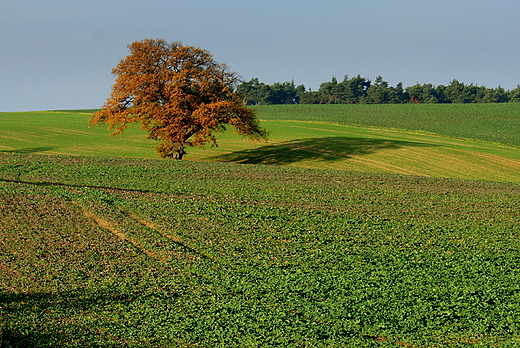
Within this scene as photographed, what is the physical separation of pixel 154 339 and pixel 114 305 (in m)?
2.16

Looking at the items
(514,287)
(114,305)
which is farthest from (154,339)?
(514,287)

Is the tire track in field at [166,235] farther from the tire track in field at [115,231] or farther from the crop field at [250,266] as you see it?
the tire track in field at [115,231]

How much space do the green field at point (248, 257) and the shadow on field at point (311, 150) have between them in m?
15.0

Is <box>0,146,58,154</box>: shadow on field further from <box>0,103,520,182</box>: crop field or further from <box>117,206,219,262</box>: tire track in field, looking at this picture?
<box>117,206,219,262</box>: tire track in field

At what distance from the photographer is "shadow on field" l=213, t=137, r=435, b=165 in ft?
172

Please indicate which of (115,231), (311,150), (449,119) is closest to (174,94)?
(311,150)

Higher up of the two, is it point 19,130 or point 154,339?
point 19,130

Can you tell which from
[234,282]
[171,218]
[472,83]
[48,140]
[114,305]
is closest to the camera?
[114,305]

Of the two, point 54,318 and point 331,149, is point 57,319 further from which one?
point 331,149

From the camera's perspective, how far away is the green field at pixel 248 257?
12.1 metres

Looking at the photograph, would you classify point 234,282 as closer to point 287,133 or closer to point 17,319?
point 17,319

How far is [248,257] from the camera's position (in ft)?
56.6

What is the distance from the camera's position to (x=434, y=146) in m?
60.7

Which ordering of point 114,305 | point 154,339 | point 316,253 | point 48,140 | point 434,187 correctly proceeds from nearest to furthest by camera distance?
1. point 154,339
2. point 114,305
3. point 316,253
4. point 434,187
5. point 48,140
